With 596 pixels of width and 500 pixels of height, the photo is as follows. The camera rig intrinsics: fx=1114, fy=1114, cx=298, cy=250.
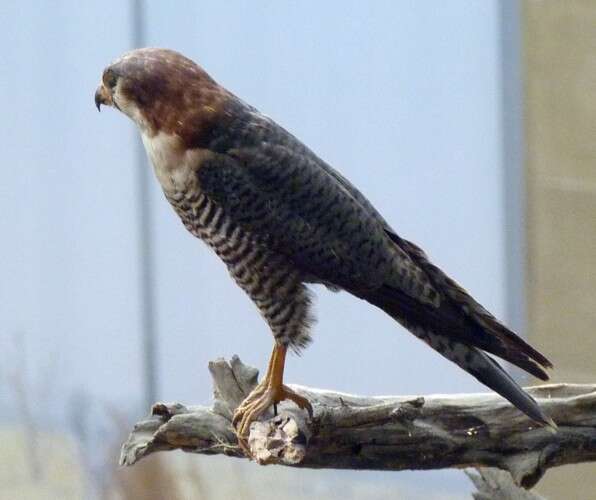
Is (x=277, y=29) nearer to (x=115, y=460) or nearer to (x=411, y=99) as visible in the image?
(x=411, y=99)

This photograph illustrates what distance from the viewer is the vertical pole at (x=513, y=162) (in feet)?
7.79

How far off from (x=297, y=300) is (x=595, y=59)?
4.17 feet

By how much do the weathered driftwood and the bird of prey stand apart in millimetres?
70

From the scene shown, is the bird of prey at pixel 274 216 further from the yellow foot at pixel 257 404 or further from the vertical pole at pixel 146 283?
the vertical pole at pixel 146 283

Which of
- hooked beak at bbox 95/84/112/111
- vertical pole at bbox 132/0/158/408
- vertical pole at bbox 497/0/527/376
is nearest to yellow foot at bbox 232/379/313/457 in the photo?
hooked beak at bbox 95/84/112/111

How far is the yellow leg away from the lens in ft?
4.88

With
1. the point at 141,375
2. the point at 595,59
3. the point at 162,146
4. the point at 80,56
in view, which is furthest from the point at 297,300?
the point at 595,59

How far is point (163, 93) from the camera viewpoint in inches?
56.9

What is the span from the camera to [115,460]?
2355mm

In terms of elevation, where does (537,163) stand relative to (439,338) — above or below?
above

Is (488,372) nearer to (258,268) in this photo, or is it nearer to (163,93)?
(258,268)

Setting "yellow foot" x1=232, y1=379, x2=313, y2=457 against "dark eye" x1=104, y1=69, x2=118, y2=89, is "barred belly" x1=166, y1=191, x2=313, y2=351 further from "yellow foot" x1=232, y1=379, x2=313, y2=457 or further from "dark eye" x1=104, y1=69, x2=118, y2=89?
"dark eye" x1=104, y1=69, x2=118, y2=89

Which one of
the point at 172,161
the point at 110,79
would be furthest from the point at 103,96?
the point at 172,161

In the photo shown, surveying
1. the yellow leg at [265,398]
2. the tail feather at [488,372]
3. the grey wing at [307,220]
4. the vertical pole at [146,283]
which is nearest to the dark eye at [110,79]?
the grey wing at [307,220]
